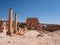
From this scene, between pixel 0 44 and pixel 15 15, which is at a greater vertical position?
pixel 15 15

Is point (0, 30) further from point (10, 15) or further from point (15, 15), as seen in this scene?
point (15, 15)

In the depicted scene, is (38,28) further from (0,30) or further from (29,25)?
(0,30)

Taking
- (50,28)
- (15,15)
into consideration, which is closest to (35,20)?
(50,28)

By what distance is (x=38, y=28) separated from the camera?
34.9 m

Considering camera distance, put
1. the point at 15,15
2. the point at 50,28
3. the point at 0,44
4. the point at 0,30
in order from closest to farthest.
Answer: the point at 0,44
the point at 0,30
the point at 15,15
the point at 50,28

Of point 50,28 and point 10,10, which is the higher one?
point 10,10

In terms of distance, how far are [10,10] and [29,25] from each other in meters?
16.8

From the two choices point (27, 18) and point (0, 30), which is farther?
point (27, 18)

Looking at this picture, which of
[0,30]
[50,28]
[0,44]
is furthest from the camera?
[50,28]

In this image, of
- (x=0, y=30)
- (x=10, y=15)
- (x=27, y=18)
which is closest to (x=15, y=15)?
(x=10, y=15)

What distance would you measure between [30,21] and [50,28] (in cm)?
659

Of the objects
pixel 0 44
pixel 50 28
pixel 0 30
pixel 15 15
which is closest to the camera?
pixel 0 44

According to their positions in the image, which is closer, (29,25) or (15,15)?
(15,15)

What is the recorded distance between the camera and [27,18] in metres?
35.9
